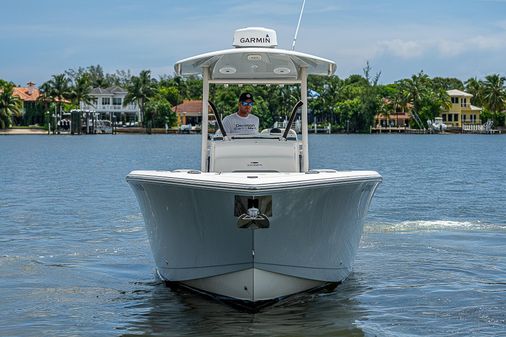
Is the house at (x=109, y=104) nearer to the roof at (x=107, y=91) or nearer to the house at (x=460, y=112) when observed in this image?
the roof at (x=107, y=91)

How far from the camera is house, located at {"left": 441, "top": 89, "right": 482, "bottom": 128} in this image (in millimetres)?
162750

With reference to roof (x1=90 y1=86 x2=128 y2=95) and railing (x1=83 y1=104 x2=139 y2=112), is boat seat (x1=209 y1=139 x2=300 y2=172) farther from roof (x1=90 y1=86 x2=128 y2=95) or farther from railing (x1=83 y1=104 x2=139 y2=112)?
railing (x1=83 y1=104 x2=139 y2=112)

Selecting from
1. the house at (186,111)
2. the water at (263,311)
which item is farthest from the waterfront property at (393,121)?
the water at (263,311)

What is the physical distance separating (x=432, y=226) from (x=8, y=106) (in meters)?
139

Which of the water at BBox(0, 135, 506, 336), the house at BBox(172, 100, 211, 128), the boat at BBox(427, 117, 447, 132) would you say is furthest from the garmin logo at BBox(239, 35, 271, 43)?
the boat at BBox(427, 117, 447, 132)

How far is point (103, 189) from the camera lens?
115 feet

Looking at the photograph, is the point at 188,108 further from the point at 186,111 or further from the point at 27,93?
the point at 27,93

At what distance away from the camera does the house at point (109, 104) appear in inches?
6629

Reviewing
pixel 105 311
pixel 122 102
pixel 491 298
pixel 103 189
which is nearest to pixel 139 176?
pixel 105 311

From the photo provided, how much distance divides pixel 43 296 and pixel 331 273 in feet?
13.7

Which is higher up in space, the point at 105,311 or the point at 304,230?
the point at 304,230

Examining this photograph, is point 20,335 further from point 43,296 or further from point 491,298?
point 491,298

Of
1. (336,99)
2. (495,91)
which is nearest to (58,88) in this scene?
(336,99)

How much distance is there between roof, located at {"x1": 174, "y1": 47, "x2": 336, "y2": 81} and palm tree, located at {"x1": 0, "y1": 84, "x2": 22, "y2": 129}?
5588 inches
